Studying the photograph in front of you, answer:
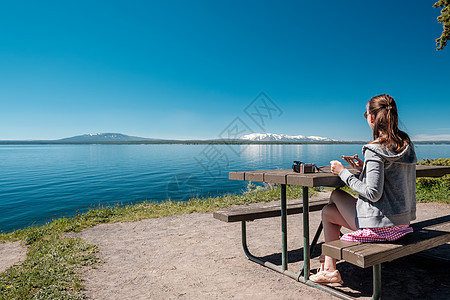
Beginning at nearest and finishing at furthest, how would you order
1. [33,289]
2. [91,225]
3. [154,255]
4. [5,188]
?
[33,289]
[154,255]
[91,225]
[5,188]

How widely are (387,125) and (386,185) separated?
0.53 meters

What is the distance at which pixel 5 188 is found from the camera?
1002 inches

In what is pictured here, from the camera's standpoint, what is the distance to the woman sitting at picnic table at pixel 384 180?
251cm

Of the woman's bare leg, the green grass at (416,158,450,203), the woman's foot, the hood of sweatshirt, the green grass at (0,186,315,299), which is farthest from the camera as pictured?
the green grass at (416,158,450,203)

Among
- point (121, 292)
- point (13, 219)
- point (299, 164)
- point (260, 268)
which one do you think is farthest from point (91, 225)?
point (13, 219)

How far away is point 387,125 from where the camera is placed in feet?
8.60

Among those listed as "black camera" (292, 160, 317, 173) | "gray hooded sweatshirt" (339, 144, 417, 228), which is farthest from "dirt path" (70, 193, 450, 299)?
"black camera" (292, 160, 317, 173)

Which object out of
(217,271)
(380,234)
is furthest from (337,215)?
(217,271)

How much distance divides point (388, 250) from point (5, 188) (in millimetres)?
30750

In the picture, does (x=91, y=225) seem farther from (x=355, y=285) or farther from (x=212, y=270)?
(x=355, y=285)

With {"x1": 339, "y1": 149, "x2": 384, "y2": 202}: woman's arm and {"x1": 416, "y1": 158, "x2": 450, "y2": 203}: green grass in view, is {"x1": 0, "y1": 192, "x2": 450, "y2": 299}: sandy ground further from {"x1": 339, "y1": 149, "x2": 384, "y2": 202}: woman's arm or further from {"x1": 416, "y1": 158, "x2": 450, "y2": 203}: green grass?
{"x1": 416, "y1": 158, "x2": 450, "y2": 203}: green grass

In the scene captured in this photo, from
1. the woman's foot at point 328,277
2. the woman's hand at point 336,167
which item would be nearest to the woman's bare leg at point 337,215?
the woman's foot at point 328,277

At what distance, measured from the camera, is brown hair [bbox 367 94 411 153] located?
2.54 m

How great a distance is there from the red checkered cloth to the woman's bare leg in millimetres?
159
